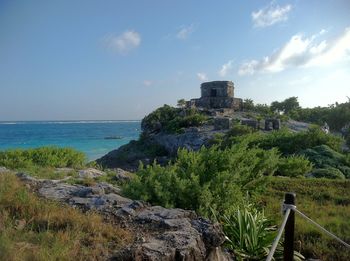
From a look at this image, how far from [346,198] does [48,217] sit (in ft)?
25.7

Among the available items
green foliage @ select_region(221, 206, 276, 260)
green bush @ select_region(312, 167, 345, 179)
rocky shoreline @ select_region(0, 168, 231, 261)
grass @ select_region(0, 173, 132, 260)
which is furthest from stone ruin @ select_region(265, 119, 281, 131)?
grass @ select_region(0, 173, 132, 260)

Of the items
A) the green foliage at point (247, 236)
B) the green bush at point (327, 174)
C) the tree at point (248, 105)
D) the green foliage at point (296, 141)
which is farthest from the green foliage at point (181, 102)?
the green foliage at point (247, 236)

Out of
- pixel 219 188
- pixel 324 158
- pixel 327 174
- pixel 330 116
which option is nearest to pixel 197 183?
pixel 219 188

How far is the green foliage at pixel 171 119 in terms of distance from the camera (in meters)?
36.5

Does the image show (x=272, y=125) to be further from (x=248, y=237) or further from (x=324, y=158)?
(x=248, y=237)

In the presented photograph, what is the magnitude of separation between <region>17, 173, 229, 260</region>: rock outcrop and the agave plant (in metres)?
0.57

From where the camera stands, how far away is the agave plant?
17.7 ft

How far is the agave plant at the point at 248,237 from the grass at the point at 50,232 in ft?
7.38

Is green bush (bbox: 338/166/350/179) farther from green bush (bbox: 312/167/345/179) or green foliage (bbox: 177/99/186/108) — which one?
green foliage (bbox: 177/99/186/108)

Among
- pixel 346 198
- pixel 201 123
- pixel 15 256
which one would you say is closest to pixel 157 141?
pixel 201 123

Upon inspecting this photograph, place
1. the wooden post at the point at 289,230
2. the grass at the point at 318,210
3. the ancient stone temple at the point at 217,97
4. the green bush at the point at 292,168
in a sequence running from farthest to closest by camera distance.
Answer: the ancient stone temple at the point at 217,97
the green bush at the point at 292,168
the grass at the point at 318,210
the wooden post at the point at 289,230

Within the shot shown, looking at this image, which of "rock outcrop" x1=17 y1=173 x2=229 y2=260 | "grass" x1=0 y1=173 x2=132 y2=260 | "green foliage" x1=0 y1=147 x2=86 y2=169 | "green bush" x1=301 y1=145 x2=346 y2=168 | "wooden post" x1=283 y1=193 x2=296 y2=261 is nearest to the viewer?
"grass" x1=0 y1=173 x2=132 y2=260

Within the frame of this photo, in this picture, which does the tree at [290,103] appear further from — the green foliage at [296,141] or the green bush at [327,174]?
the green bush at [327,174]

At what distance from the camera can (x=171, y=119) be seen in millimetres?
41438
